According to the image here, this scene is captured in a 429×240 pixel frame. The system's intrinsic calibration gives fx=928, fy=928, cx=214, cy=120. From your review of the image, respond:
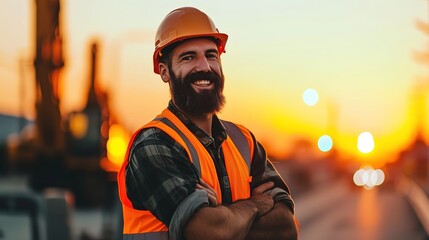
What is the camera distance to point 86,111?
31.4 m

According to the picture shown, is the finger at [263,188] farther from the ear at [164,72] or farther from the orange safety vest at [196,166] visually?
the ear at [164,72]

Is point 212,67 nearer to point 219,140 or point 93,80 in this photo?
point 219,140

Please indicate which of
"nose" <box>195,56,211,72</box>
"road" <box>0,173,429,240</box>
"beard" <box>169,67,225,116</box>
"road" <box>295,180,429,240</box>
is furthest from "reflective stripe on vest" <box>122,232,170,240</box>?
"road" <box>295,180,429,240</box>

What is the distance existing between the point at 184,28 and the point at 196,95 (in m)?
0.24

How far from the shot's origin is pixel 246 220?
3.23 meters

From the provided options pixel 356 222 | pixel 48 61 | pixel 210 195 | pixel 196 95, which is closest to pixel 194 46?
pixel 196 95

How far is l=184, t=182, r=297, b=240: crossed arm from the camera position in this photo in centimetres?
304

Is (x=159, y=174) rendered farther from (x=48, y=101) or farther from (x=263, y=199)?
(x=48, y=101)

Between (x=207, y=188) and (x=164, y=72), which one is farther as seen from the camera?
(x=164, y=72)

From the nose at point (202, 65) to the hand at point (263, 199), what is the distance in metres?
0.53

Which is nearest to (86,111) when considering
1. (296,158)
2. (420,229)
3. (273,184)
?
(420,229)

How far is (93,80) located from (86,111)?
330 cm

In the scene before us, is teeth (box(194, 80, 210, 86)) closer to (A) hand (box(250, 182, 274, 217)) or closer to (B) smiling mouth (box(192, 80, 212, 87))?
(B) smiling mouth (box(192, 80, 212, 87))

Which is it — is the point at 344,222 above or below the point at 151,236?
below
